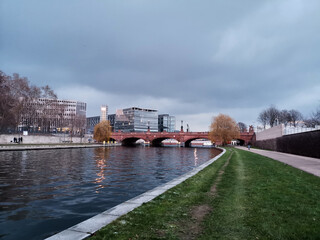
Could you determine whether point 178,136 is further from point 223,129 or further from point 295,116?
point 295,116

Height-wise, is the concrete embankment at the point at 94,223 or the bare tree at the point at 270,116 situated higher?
the bare tree at the point at 270,116

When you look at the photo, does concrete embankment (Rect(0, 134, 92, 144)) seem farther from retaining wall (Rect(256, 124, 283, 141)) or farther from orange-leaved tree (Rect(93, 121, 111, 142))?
retaining wall (Rect(256, 124, 283, 141))

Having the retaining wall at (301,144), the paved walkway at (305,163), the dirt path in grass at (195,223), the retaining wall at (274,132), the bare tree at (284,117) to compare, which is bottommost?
the paved walkway at (305,163)

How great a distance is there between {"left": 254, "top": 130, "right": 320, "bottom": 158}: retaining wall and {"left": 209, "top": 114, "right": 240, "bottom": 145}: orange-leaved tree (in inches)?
1063

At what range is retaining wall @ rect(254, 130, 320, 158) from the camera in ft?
104

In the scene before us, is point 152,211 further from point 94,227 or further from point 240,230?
point 240,230

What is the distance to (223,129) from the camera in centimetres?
7862

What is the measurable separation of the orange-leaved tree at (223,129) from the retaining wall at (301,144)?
27.0 meters

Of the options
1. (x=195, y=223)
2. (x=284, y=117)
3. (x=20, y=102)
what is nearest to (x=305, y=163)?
(x=195, y=223)

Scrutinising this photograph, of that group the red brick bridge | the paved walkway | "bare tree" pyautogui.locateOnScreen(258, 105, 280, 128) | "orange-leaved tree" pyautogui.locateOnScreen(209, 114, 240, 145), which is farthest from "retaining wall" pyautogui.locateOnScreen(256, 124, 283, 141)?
"bare tree" pyautogui.locateOnScreen(258, 105, 280, 128)

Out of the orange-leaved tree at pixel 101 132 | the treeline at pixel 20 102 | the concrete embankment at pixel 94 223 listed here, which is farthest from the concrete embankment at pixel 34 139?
the concrete embankment at pixel 94 223

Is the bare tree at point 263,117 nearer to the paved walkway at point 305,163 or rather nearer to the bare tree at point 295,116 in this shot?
the bare tree at point 295,116

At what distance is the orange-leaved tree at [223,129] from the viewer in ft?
258

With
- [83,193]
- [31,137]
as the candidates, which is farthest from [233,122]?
[83,193]
